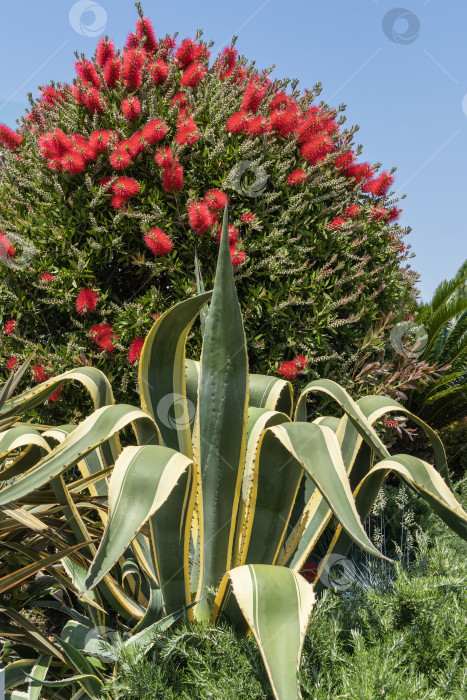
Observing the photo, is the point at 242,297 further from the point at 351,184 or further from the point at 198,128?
the point at 351,184

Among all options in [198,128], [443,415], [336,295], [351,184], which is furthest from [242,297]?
[443,415]

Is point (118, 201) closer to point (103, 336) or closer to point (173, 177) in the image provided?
point (173, 177)

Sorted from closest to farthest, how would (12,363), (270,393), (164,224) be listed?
1. (270,393)
2. (164,224)
3. (12,363)

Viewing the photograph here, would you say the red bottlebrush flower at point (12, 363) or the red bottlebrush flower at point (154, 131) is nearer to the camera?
the red bottlebrush flower at point (154, 131)

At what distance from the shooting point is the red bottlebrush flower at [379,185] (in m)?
3.02

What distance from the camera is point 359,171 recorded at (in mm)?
2947

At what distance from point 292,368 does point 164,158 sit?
3.29 ft

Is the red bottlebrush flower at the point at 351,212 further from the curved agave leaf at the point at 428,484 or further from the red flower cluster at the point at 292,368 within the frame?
the curved agave leaf at the point at 428,484

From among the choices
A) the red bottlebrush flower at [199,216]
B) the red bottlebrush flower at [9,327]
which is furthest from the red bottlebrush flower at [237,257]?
the red bottlebrush flower at [9,327]

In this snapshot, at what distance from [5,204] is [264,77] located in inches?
58.1

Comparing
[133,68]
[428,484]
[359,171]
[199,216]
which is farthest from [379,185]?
[428,484]

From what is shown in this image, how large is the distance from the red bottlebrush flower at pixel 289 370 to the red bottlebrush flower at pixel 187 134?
1002 millimetres

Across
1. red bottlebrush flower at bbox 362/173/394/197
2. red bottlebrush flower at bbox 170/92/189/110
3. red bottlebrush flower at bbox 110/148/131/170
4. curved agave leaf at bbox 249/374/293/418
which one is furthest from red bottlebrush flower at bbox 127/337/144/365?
red bottlebrush flower at bbox 362/173/394/197

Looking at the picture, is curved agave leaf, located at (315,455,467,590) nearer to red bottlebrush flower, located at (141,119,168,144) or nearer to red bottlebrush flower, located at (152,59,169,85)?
red bottlebrush flower, located at (141,119,168,144)
